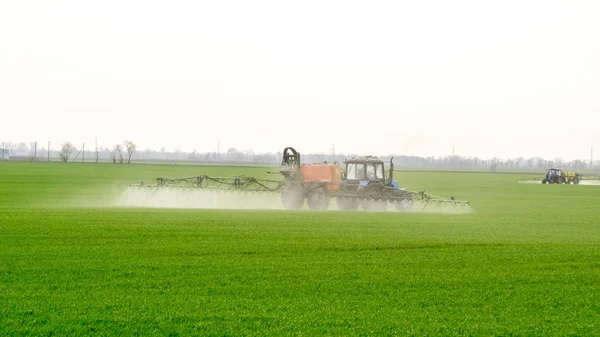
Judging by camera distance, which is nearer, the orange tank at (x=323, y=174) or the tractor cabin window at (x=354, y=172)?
the tractor cabin window at (x=354, y=172)

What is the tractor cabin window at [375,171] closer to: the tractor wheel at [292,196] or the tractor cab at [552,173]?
the tractor wheel at [292,196]

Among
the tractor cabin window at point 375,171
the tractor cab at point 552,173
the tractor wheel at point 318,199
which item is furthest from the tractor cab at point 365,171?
the tractor cab at point 552,173

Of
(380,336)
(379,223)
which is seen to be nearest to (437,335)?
(380,336)

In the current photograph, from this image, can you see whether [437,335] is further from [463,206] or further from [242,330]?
[463,206]

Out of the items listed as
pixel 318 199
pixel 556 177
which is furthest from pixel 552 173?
pixel 318 199

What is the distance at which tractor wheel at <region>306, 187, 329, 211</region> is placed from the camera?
30.5 meters

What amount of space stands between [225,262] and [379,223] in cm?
1008

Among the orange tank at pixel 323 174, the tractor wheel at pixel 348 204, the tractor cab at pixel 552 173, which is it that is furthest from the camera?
the tractor cab at pixel 552 173

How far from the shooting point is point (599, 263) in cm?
1617

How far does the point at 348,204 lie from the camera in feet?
102

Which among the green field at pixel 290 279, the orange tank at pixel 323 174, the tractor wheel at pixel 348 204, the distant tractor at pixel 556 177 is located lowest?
the green field at pixel 290 279

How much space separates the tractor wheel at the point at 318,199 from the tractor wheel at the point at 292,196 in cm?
41

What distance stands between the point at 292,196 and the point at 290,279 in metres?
17.6

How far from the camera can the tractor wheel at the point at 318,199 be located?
3045 centimetres
